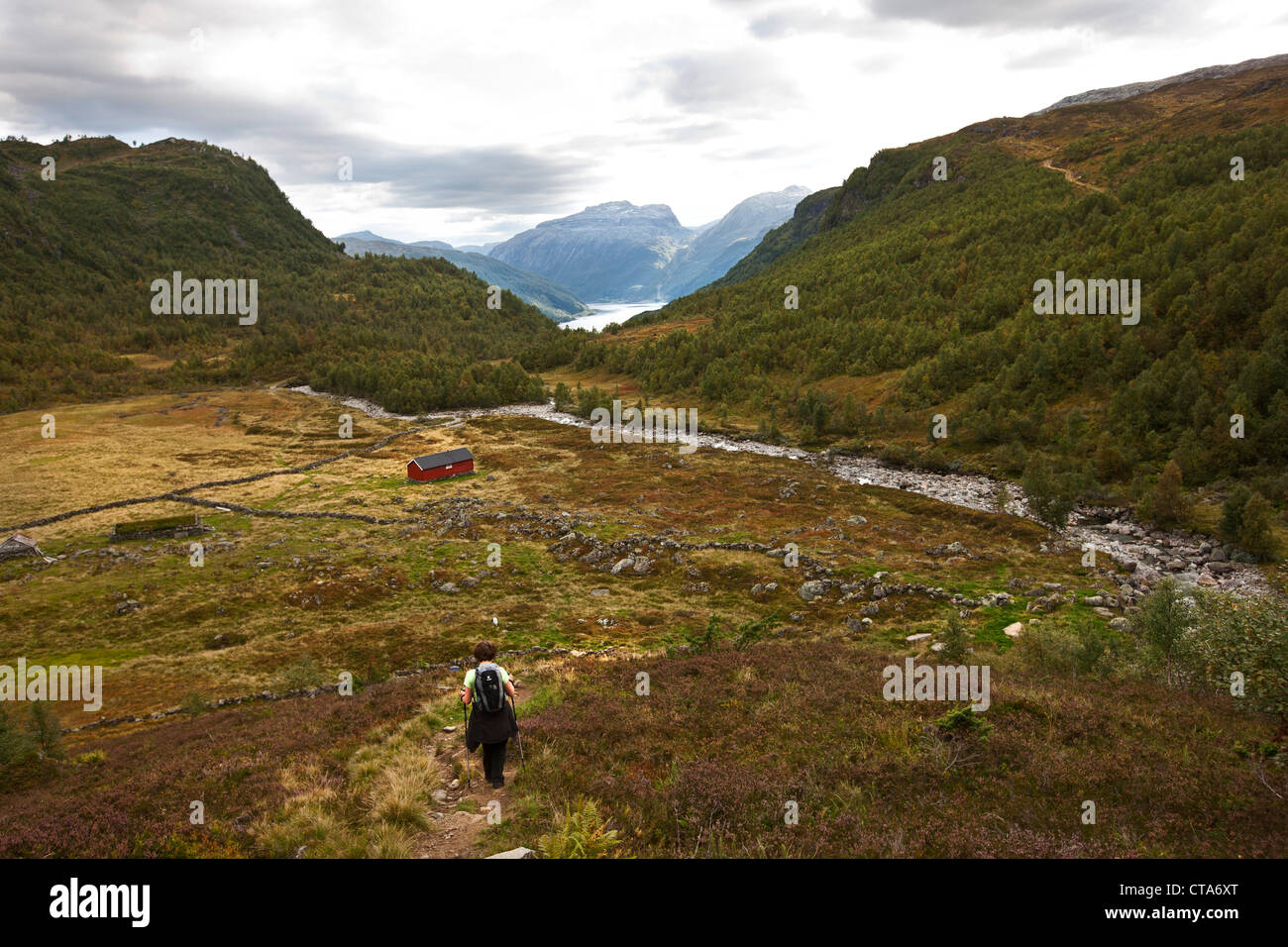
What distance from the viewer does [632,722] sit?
1589 centimetres

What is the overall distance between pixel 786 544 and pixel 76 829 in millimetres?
40856

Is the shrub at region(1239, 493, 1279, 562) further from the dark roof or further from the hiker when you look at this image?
the dark roof

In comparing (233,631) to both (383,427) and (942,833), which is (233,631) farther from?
(383,427)

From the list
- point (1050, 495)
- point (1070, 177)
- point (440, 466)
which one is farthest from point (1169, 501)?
point (1070, 177)

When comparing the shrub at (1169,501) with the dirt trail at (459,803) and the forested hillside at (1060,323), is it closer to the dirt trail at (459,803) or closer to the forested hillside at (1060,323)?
the forested hillside at (1060,323)

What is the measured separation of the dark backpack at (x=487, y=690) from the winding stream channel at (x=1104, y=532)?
128 ft

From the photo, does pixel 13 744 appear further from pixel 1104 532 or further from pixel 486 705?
pixel 1104 532

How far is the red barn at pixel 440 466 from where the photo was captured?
73.1 meters

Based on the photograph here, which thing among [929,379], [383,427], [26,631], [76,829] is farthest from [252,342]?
[76,829]

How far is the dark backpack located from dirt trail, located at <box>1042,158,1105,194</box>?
13862cm

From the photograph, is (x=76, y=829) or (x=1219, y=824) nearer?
(x=1219, y=824)

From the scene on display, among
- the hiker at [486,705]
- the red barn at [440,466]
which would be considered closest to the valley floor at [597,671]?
the hiker at [486,705]

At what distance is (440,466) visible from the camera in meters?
73.9

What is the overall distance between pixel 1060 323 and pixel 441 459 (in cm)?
8445
